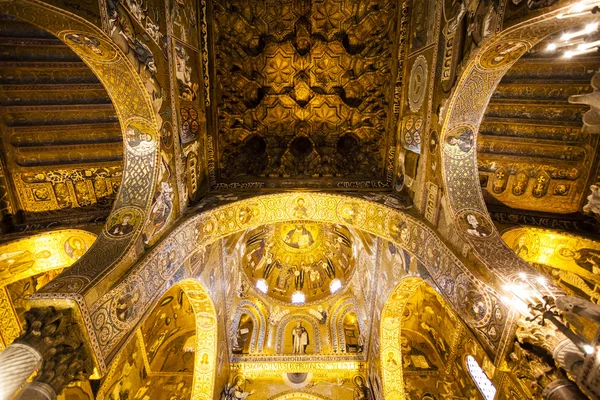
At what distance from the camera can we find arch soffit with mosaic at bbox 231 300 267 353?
434 inches

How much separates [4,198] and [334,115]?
354 inches

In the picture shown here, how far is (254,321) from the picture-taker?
462 inches

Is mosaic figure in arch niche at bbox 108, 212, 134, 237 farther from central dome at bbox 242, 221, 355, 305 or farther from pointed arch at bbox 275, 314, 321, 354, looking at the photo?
pointed arch at bbox 275, 314, 321, 354

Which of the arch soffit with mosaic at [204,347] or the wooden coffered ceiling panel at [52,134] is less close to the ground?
the wooden coffered ceiling panel at [52,134]

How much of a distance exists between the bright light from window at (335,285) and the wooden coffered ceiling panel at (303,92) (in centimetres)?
611

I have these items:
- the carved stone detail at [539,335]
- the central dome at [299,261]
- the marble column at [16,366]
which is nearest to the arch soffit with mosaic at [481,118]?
the carved stone detail at [539,335]

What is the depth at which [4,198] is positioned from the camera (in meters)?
6.74

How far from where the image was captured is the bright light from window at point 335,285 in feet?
39.7

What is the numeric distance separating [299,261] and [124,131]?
Result: 29.9 feet

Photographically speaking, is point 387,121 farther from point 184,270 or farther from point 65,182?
point 65,182

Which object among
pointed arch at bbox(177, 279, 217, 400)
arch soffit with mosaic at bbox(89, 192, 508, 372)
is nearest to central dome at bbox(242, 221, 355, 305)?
pointed arch at bbox(177, 279, 217, 400)

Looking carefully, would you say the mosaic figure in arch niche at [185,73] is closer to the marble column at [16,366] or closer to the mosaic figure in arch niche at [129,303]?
the mosaic figure in arch niche at [129,303]

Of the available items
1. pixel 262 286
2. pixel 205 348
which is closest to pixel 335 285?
pixel 262 286

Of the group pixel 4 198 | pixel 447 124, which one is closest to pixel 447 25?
pixel 447 124
